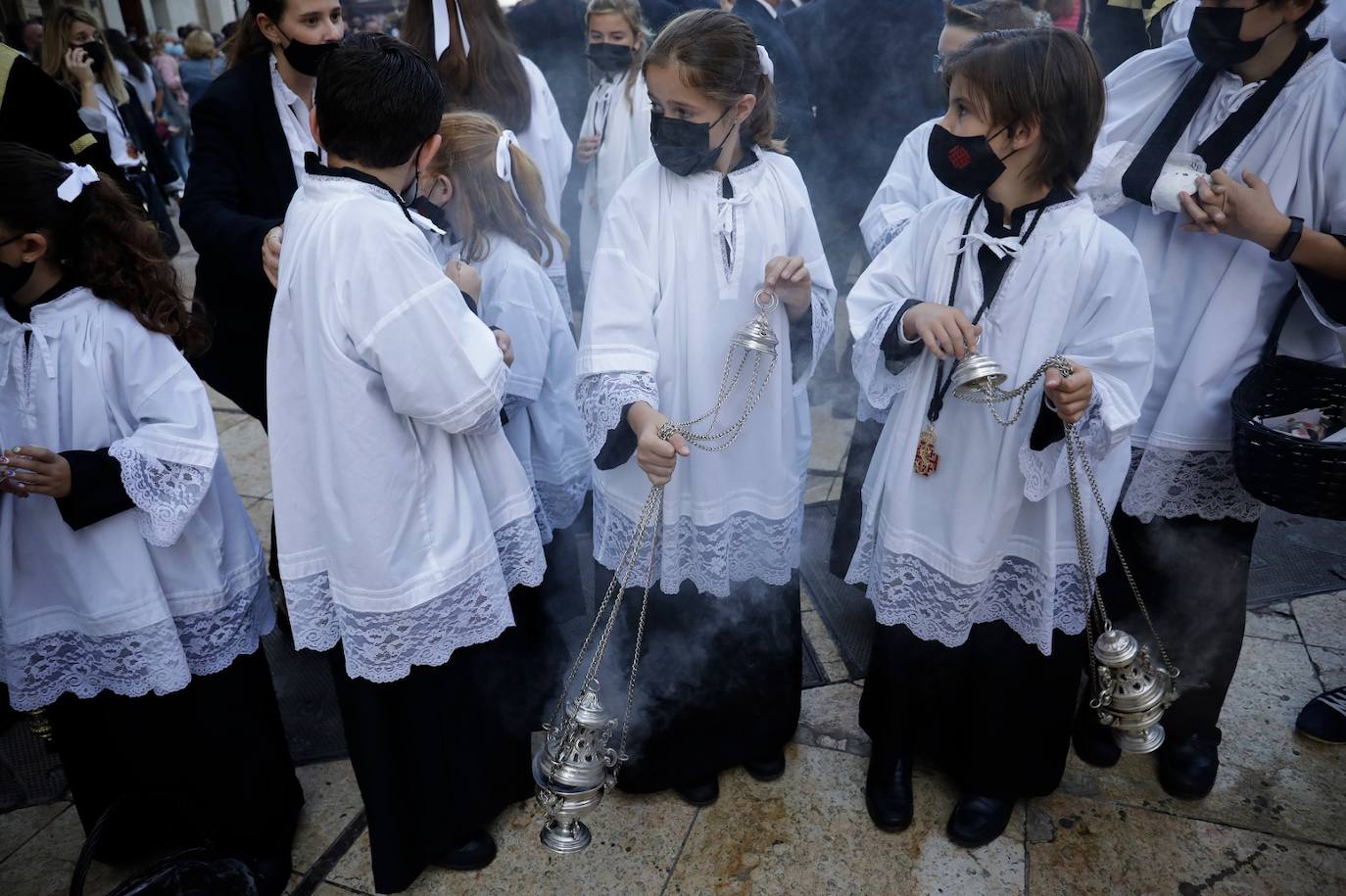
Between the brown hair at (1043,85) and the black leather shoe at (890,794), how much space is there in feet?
5.23

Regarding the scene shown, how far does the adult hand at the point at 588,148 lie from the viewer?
4254 mm

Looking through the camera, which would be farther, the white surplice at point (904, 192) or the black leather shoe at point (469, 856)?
the white surplice at point (904, 192)

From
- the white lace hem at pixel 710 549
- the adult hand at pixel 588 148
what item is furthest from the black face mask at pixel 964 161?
the adult hand at pixel 588 148

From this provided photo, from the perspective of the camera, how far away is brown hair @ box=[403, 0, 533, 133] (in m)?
3.17

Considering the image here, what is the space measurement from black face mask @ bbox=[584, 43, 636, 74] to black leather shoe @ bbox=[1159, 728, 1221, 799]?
11.3 feet

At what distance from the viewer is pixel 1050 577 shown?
2.03m

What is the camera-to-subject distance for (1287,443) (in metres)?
1.94

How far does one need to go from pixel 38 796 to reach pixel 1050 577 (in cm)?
294

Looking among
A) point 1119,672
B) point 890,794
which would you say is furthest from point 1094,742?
point 1119,672

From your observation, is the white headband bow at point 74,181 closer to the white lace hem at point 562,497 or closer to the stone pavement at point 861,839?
the white lace hem at point 562,497

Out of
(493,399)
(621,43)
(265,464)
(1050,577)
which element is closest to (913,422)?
(1050,577)

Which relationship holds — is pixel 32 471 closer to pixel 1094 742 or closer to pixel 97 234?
pixel 97 234

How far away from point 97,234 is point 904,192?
2.27m

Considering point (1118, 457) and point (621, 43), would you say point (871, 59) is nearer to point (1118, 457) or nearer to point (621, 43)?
point (621, 43)
